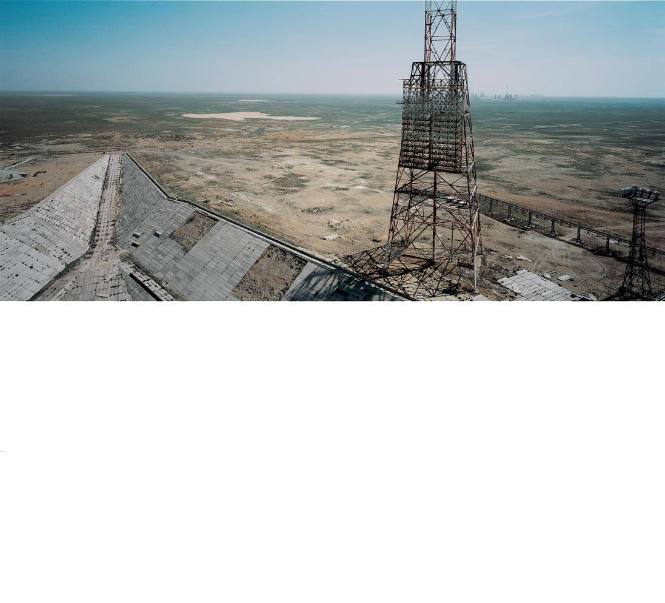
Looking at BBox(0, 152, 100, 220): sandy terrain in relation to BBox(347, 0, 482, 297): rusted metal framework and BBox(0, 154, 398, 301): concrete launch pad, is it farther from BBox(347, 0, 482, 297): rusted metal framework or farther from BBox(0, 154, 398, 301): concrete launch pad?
BBox(347, 0, 482, 297): rusted metal framework

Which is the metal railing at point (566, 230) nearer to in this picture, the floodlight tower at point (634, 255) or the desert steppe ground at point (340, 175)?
the desert steppe ground at point (340, 175)

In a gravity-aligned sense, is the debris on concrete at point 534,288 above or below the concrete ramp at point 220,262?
below

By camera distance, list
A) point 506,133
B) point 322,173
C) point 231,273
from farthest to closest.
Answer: point 506,133
point 322,173
point 231,273

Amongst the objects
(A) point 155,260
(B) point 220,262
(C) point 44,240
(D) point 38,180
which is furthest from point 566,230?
(D) point 38,180

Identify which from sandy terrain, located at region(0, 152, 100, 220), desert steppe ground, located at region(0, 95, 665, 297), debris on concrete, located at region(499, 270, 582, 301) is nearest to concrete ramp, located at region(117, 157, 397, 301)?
desert steppe ground, located at region(0, 95, 665, 297)

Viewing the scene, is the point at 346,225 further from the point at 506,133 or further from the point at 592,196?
the point at 506,133

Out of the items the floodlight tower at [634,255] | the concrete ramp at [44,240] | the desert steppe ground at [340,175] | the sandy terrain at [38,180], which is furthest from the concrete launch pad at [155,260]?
the floodlight tower at [634,255]

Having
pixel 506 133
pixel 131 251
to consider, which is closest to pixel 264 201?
pixel 131 251
